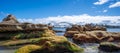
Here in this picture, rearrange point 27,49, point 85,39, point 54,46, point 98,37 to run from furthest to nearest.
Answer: point 85,39 → point 98,37 → point 54,46 → point 27,49

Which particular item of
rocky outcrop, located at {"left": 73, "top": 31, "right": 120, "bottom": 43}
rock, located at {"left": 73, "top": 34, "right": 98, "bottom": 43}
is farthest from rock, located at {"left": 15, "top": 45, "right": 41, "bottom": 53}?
rocky outcrop, located at {"left": 73, "top": 31, "right": 120, "bottom": 43}

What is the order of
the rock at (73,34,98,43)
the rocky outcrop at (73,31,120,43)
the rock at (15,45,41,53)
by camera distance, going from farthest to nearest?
the rock at (73,34,98,43) < the rocky outcrop at (73,31,120,43) < the rock at (15,45,41,53)

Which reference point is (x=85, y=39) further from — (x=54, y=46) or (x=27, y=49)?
(x=27, y=49)

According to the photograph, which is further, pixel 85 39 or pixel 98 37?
pixel 85 39

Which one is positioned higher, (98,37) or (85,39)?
(98,37)

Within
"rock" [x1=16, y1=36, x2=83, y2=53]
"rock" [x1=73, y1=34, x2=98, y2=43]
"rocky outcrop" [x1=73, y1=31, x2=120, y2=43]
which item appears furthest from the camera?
"rock" [x1=73, y1=34, x2=98, y2=43]

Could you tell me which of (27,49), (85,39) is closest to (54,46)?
(27,49)

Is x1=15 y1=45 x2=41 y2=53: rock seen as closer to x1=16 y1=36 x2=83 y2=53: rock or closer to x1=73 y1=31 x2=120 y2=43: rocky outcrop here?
x1=16 y1=36 x2=83 y2=53: rock

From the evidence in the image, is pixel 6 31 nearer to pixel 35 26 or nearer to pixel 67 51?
pixel 35 26

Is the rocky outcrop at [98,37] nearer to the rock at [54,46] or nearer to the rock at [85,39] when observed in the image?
the rock at [85,39]

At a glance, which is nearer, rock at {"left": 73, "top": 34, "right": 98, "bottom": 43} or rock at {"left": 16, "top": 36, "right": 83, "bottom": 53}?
rock at {"left": 16, "top": 36, "right": 83, "bottom": 53}

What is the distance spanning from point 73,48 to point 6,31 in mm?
20095

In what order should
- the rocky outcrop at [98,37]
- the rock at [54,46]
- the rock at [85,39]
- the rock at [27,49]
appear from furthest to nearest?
1. the rock at [85,39]
2. the rocky outcrop at [98,37]
3. the rock at [54,46]
4. the rock at [27,49]

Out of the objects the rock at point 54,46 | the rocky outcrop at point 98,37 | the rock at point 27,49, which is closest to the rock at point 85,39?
the rocky outcrop at point 98,37
